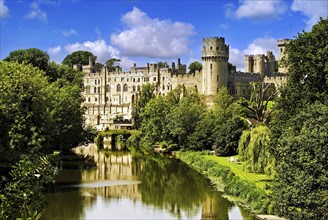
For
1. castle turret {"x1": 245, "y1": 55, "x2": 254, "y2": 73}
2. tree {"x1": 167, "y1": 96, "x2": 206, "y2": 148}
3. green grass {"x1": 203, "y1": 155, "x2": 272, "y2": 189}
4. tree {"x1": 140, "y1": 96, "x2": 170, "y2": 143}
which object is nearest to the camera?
green grass {"x1": 203, "y1": 155, "x2": 272, "y2": 189}

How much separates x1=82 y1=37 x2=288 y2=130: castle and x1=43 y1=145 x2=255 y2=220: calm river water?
42435 millimetres

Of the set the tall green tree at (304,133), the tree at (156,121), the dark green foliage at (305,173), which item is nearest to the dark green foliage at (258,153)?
the tall green tree at (304,133)

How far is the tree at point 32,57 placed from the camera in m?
73.2

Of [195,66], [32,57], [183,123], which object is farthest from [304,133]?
[195,66]

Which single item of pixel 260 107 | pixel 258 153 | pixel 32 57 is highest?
pixel 32 57

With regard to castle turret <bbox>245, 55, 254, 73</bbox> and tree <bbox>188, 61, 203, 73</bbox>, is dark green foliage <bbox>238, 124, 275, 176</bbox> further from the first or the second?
tree <bbox>188, 61, 203, 73</bbox>

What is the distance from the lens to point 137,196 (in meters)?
33.1

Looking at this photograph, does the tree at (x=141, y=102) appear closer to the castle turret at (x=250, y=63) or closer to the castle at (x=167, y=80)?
the castle at (x=167, y=80)

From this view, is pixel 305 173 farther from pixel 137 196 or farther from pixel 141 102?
pixel 141 102

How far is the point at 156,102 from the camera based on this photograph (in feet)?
239

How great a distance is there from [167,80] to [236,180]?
6844cm

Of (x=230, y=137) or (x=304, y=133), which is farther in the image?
(x=230, y=137)

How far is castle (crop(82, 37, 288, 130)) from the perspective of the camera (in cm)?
8756

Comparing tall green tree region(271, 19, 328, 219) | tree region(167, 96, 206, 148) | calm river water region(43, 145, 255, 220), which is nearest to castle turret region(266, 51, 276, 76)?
tree region(167, 96, 206, 148)
